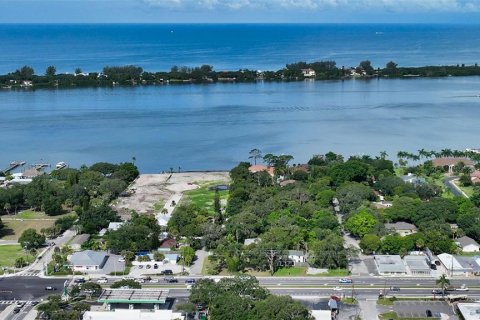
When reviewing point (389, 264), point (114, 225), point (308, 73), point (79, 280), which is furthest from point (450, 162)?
point (308, 73)

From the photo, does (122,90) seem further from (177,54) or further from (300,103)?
(177,54)

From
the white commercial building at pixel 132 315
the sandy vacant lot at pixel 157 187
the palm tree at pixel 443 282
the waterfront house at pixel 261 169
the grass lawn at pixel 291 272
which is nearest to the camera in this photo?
the white commercial building at pixel 132 315

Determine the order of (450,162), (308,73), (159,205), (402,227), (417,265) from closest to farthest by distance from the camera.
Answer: (417,265) → (402,227) → (159,205) → (450,162) → (308,73)

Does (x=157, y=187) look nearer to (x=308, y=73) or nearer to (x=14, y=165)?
(x=14, y=165)

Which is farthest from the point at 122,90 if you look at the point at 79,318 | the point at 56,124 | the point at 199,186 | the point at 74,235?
the point at 79,318

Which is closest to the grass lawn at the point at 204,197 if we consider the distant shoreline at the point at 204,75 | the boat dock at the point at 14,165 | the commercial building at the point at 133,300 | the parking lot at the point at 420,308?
the commercial building at the point at 133,300

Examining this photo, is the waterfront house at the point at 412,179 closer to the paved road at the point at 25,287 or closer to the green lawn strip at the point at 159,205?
the green lawn strip at the point at 159,205
